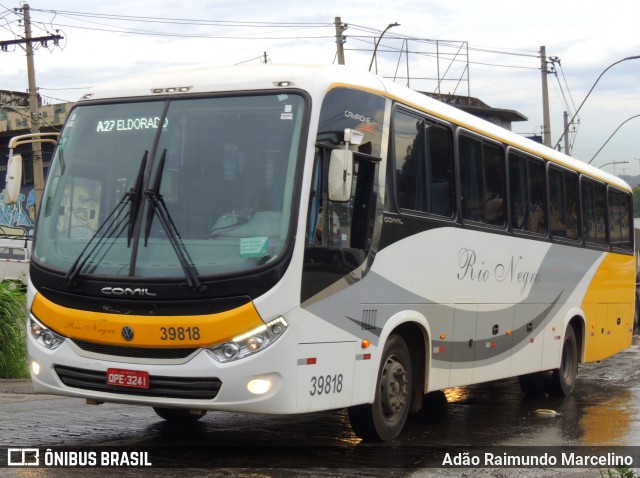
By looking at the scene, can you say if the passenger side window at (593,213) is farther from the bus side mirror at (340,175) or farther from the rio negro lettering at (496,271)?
the bus side mirror at (340,175)

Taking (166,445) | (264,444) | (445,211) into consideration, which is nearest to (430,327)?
(445,211)

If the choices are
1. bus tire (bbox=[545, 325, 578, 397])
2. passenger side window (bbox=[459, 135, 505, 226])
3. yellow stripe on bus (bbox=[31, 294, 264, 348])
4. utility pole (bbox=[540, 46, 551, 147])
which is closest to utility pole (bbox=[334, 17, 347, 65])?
utility pole (bbox=[540, 46, 551, 147])

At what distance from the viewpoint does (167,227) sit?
7863mm

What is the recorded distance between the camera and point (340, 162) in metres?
8.07

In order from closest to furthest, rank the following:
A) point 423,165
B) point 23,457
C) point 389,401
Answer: point 23,457, point 389,401, point 423,165

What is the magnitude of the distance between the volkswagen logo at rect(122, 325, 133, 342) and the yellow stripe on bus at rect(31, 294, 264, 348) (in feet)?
0.06

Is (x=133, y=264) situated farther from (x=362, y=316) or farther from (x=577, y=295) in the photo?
(x=577, y=295)

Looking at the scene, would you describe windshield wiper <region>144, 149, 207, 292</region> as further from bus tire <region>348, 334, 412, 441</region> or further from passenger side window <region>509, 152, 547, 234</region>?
passenger side window <region>509, 152, 547, 234</region>

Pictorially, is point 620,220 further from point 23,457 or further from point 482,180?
point 23,457

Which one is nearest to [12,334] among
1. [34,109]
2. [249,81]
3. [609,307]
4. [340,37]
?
[249,81]

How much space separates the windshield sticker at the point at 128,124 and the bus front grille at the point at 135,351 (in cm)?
180

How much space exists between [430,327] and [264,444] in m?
2.02

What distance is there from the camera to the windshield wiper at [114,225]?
8.02 metres

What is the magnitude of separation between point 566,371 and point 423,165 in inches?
222
